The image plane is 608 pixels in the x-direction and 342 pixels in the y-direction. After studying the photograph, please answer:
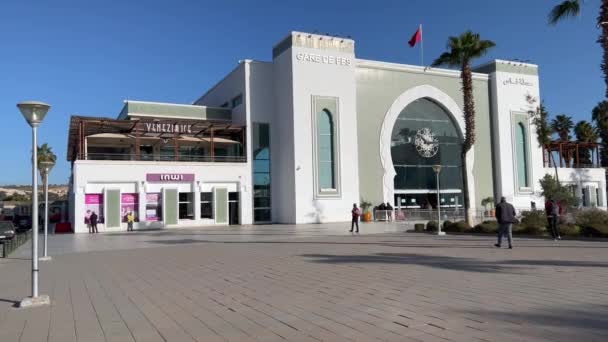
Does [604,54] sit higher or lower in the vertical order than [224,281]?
higher

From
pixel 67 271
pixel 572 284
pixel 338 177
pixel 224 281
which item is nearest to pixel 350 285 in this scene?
pixel 224 281

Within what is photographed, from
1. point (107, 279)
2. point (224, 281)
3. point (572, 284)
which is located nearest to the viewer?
point (572, 284)

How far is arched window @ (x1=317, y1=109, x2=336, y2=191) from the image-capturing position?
39.6m

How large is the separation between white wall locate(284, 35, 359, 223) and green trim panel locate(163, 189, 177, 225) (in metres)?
9.07

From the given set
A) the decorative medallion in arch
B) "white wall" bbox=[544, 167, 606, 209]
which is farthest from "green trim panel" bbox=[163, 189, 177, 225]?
"white wall" bbox=[544, 167, 606, 209]

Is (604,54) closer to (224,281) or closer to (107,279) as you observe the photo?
(224,281)

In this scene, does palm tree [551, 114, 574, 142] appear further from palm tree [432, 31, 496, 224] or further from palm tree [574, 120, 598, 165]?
palm tree [432, 31, 496, 224]

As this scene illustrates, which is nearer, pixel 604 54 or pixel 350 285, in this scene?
pixel 350 285

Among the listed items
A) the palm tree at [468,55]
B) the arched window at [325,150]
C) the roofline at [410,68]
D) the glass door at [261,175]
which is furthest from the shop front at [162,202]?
the palm tree at [468,55]

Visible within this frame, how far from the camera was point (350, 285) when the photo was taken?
932 centimetres

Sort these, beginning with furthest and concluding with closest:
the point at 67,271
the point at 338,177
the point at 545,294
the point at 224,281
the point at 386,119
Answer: the point at 386,119
the point at 338,177
the point at 67,271
the point at 224,281
the point at 545,294

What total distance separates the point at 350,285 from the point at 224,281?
2.80 meters

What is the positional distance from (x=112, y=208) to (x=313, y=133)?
15963mm

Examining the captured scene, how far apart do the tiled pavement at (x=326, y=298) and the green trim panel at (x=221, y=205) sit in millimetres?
22884
